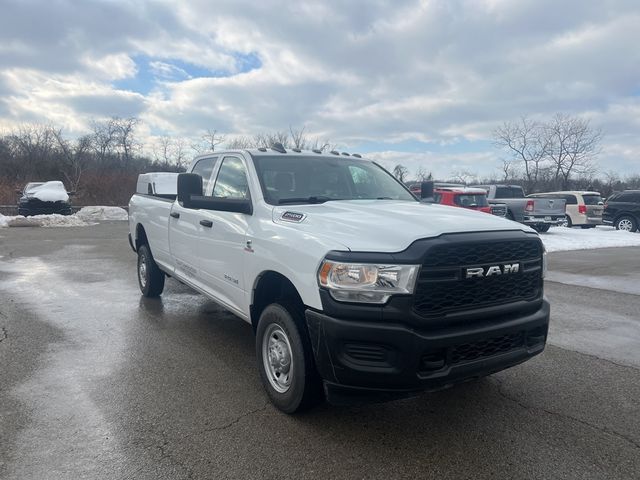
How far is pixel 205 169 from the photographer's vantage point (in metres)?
5.56

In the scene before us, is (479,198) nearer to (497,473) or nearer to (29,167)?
(497,473)

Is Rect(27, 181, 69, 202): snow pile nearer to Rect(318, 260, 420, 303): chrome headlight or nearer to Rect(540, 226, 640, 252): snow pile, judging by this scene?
Rect(540, 226, 640, 252): snow pile

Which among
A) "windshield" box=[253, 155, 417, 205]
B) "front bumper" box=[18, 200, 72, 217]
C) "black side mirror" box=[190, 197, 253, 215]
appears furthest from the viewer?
"front bumper" box=[18, 200, 72, 217]

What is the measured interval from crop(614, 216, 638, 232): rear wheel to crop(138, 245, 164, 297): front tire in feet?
66.0

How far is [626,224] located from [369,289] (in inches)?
848

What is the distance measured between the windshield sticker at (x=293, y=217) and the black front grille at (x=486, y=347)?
4.58ft

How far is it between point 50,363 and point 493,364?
3.93m

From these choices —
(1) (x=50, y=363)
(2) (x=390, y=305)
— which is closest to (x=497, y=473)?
(2) (x=390, y=305)

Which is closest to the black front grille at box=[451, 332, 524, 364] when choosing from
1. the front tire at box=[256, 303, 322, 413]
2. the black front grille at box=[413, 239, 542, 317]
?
the black front grille at box=[413, 239, 542, 317]

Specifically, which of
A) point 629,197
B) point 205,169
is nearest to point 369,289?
point 205,169

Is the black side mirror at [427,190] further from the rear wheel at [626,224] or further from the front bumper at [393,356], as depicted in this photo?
the rear wheel at [626,224]

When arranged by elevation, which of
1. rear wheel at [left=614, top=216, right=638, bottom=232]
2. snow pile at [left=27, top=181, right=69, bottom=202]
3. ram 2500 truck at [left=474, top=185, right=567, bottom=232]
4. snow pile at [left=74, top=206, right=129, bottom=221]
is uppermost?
ram 2500 truck at [left=474, top=185, right=567, bottom=232]

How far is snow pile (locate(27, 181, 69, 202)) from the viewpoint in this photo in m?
21.9

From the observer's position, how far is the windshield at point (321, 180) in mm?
4281
